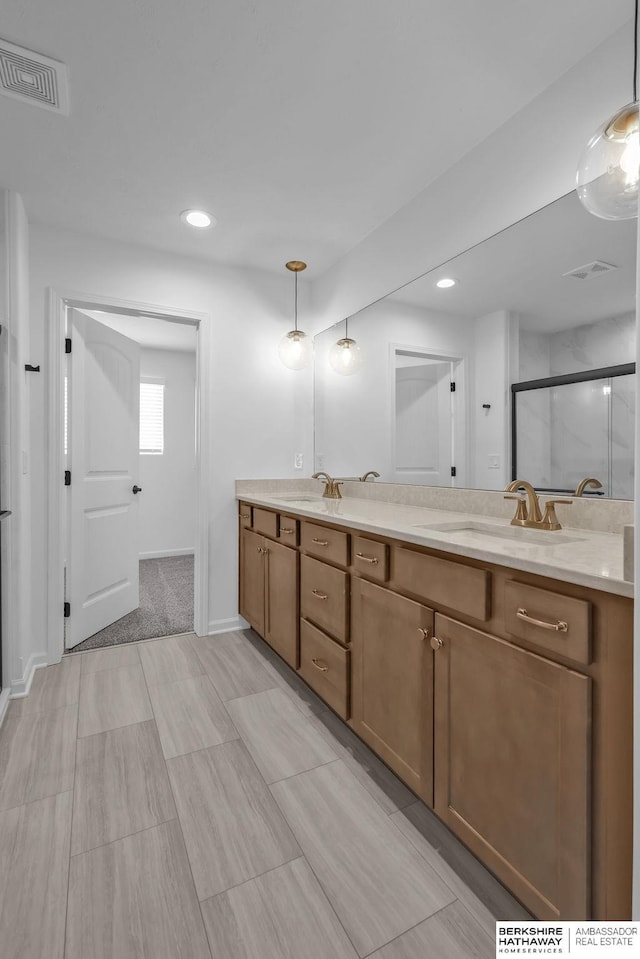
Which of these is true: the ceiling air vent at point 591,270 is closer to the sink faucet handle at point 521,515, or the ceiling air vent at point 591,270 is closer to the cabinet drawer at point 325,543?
the sink faucet handle at point 521,515

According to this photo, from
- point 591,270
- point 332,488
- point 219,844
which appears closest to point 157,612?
point 332,488

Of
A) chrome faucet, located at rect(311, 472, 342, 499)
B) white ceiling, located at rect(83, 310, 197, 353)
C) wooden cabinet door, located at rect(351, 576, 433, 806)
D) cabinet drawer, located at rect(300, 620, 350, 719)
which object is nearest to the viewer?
wooden cabinet door, located at rect(351, 576, 433, 806)

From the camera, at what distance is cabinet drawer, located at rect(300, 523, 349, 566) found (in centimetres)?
179

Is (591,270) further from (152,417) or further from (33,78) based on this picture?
(152,417)

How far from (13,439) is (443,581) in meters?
2.12

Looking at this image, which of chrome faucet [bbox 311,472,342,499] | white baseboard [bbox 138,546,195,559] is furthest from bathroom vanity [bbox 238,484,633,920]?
white baseboard [bbox 138,546,195,559]

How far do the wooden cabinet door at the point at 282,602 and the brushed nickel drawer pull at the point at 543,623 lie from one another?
1.29 m

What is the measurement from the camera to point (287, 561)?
2289 mm

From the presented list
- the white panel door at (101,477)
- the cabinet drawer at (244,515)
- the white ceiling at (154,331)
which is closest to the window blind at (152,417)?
the white ceiling at (154,331)

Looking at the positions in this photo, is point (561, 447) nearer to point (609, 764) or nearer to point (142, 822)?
point (609, 764)

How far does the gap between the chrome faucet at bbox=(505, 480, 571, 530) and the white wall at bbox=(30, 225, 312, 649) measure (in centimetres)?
187

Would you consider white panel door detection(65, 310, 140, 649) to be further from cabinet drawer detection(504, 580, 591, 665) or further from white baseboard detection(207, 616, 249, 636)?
cabinet drawer detection(504, 580, 591, 665)

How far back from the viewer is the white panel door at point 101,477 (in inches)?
108

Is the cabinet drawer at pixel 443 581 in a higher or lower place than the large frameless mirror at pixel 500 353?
lower
